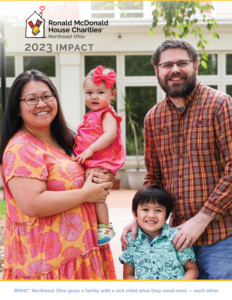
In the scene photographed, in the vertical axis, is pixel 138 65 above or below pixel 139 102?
above

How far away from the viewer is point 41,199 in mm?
1787

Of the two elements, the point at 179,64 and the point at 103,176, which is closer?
the point at 179,64

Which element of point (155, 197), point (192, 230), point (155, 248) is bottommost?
point (155, 248)

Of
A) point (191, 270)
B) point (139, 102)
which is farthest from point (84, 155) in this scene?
point (139, 102)

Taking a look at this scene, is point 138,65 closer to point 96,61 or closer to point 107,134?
point 96,61

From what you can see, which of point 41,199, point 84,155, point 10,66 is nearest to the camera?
point 41,199

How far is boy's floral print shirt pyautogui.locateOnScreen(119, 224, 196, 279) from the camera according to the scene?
1926 millimetres

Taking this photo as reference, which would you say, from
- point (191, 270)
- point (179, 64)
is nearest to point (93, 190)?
point (191, 270)

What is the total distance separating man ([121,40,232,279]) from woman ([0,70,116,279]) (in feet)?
1.60

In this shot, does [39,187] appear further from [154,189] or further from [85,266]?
[154,189]

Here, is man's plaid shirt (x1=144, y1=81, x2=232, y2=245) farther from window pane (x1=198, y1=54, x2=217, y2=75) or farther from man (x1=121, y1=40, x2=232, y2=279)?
window pane (x1=198, y1=54, x2=217, y2=75)

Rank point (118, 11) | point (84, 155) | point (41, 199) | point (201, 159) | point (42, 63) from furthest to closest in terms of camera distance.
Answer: point (42, 63) < point (118, 11) < point (84, 155) < point (201, 159) < point (41, 199)

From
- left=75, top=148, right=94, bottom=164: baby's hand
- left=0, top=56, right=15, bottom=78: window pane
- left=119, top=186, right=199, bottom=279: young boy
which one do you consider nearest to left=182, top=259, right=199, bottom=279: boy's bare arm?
left=119, top=186, right=199, bottom=279: young boy

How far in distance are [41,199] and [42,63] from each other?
8474 mm
